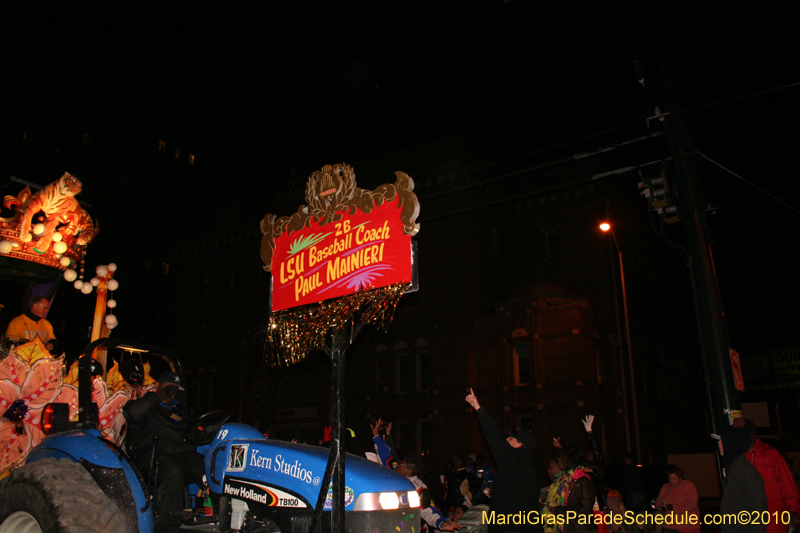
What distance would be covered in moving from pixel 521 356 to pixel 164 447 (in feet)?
76.3

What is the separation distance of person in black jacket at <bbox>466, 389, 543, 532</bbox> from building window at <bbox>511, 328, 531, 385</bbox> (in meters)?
20.7

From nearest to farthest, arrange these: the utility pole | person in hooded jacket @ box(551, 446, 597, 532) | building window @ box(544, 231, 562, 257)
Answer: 1. person in hooded jacket @ box(551, 446, 597, 532)
2. the utility pole
3. building window @ box(544, 231, 562, 257)

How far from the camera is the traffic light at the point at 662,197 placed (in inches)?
432

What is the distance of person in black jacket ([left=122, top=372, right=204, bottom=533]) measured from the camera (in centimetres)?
516

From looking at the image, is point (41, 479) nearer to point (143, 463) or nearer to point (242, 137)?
point (143, 463)

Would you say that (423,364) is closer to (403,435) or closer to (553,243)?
(403,435)

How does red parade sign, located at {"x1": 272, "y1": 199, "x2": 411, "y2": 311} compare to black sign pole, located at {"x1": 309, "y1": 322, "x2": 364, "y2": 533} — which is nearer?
black sign pole, located at {"x1": 309, "y1": 322, "x2": 364, "y2": 533}

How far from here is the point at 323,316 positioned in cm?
602

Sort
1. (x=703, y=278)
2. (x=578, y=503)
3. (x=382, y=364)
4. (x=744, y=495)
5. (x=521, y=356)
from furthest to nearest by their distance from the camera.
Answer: (x=382, y=364)
(x=521, y=356)
(x=703, y=278)
(x=578, y=503)
(x=744, y=495)

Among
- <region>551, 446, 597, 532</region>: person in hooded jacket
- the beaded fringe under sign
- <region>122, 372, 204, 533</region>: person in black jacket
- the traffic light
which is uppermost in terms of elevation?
the traffic light

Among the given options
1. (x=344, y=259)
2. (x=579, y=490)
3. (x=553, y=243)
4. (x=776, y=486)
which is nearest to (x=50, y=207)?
(x=344, y=259)

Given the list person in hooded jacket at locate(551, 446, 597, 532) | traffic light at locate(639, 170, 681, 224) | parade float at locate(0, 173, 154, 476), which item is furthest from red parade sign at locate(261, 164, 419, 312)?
traffic light at locate(639, 170, 681, 224)

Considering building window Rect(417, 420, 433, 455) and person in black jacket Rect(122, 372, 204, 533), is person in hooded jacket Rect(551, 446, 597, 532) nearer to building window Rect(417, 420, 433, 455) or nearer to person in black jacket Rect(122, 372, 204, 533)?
person in black jacket Rect(122, 372, 204, 533)

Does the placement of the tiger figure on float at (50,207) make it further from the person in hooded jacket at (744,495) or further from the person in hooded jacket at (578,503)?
the person in hooded jacket at (744,495)
